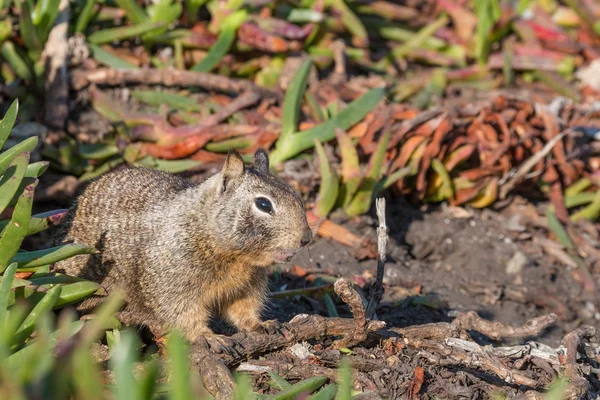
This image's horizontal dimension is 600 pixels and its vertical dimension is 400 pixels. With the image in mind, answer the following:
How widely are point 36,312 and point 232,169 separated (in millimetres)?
1178

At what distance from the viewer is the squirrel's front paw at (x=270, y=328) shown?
12.3 feet

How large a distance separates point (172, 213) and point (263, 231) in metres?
0.54

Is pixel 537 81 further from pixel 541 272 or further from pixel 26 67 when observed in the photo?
pixel 26 67

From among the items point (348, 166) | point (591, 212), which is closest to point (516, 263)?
point (591, 212)

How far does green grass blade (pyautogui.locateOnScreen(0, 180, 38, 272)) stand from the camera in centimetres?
337

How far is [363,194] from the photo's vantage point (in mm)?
5613

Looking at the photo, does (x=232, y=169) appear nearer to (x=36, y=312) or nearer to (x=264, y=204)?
(x=264, y=204)

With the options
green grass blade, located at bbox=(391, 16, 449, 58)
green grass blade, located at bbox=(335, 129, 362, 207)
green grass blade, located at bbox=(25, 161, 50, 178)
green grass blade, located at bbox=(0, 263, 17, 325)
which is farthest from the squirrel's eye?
green grass blade, located at bbox=(391, 16, 449, 58)

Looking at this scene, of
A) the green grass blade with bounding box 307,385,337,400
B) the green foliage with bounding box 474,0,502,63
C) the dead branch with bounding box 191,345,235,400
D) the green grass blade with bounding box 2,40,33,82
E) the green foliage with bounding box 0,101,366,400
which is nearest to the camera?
the green foliage with bounding box 0,101,366,400

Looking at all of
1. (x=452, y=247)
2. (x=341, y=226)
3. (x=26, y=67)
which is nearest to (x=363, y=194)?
(x=341, y=226)

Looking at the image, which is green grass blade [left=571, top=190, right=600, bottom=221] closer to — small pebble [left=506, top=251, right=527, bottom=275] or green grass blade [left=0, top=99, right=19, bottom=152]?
small pebble [left=506, top=251, right=527, bottom=275]

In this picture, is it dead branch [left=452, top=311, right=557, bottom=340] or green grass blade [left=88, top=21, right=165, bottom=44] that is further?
green grass blade [left=88, top=21, right=165, bottom=44]

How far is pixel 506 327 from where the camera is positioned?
13.8ft

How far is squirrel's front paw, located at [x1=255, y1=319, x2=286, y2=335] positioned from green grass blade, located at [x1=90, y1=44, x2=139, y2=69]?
304cm
